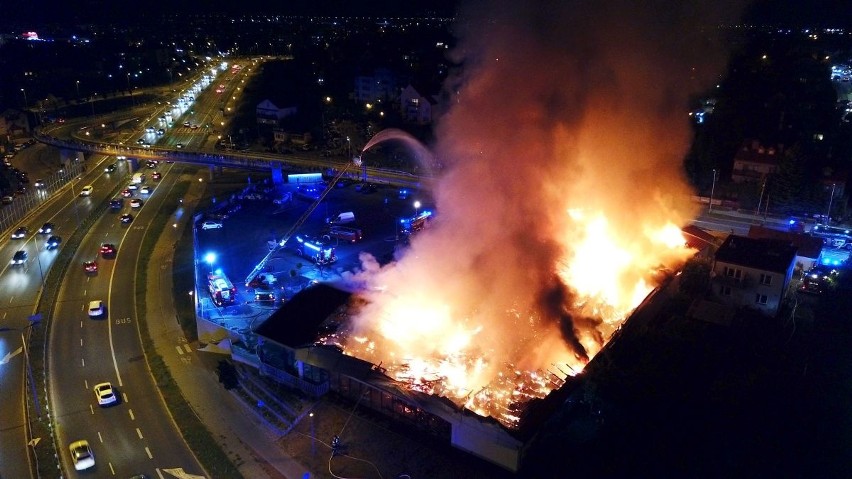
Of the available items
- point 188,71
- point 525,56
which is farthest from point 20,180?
point 188,71

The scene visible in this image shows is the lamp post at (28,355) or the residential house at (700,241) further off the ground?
the residential house at (700,241)

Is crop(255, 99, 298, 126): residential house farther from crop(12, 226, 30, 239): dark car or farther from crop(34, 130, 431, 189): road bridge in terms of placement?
crop(12, 226, 30, 239): dark car

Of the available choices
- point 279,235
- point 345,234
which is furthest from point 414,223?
point 279,235

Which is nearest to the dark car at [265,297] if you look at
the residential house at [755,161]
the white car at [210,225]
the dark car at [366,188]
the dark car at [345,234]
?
the dark car at [345,234]

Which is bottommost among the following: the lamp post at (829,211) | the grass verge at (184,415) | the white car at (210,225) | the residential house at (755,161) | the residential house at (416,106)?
the grass verge at (184,415)

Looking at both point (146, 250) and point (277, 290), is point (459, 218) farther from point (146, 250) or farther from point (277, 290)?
point (146, 250)

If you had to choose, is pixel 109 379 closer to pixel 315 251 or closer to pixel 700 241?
pixel 315 251

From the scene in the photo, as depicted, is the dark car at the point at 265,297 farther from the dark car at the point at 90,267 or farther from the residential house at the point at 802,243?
the residential house at the point at 802,243
